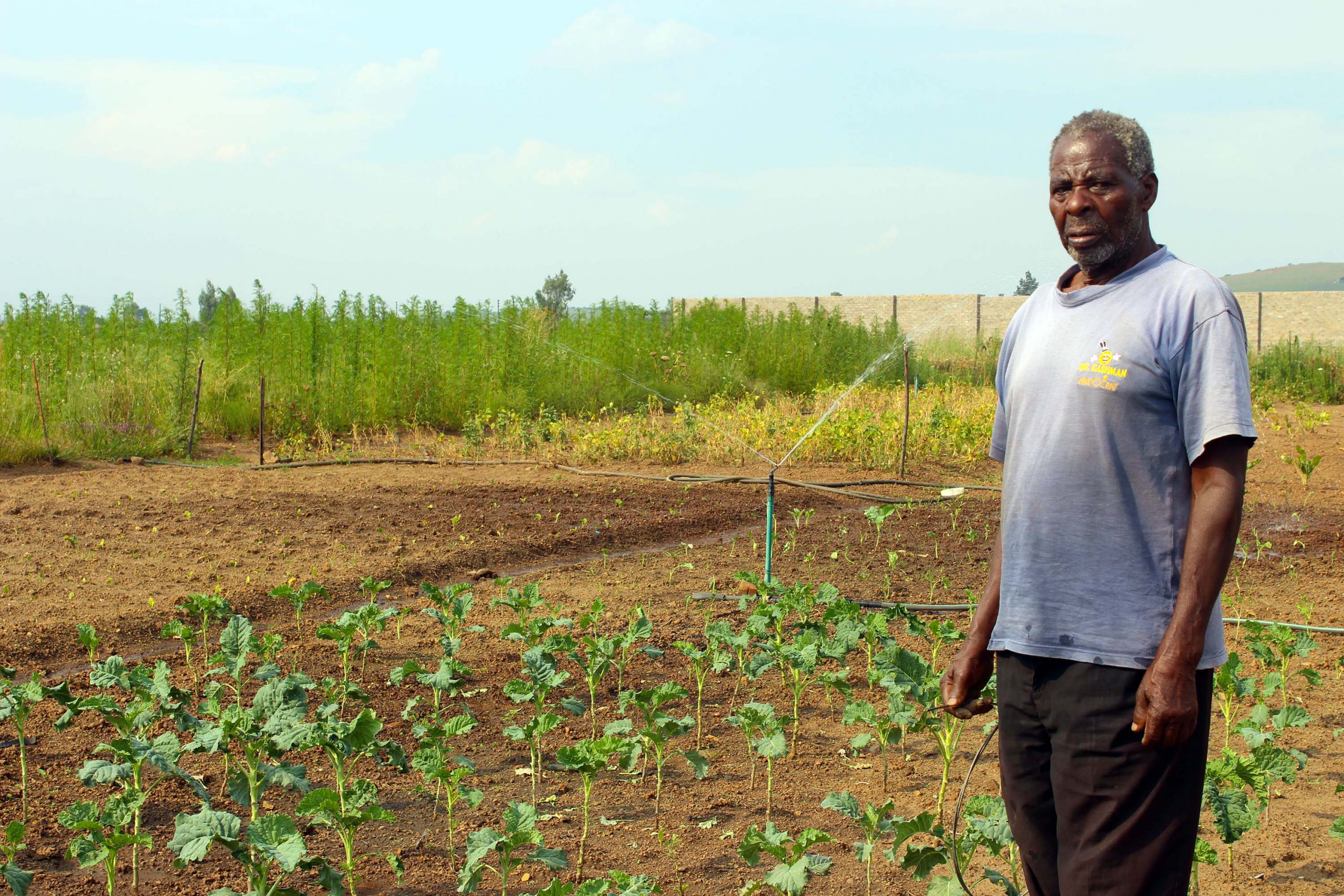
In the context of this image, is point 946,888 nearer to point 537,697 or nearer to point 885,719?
point 885,719

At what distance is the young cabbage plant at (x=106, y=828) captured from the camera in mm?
→ 2562

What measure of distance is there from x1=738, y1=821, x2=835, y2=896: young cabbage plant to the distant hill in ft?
403

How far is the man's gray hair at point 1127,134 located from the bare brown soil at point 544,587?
6.61 ft

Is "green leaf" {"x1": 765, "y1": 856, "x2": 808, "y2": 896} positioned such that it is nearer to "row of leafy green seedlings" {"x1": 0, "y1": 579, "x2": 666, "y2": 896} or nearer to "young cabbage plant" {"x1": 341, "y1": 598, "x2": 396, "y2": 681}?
"row of leafy green seedlings" {"x1": 0, "y1": 579, "x2": 666, "y2": 896}

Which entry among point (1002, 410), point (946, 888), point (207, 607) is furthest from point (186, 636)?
point (1002, 410)

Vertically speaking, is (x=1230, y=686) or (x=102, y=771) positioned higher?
(x=1230, y=686)

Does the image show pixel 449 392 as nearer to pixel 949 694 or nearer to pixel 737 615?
pixel 737 615

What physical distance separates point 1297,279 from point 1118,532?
139 m

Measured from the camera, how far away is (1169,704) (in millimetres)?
1793

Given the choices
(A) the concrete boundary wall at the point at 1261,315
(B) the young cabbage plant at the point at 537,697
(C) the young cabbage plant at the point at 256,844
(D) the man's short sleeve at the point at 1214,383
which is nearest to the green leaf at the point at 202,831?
(C) the young cabbage plant at the point at 256,844

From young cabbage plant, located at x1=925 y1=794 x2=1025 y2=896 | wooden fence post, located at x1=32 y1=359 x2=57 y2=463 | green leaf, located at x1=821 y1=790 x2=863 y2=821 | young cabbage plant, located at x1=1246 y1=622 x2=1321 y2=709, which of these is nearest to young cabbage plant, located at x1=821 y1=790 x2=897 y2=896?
green leaf, located at x1=821 y1=790 x2=863 y2=821

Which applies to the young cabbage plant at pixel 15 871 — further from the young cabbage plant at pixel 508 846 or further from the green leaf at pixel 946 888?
the green leaf at pixel 946 888

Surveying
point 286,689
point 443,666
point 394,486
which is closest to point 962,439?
point 394,486

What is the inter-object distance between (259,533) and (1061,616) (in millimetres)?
6129
